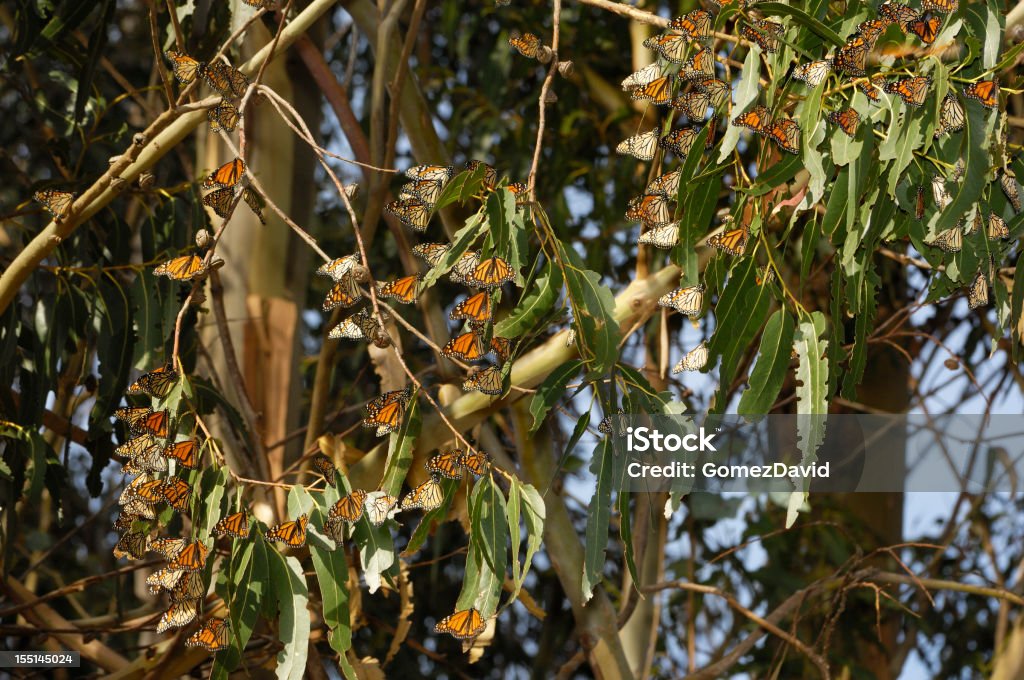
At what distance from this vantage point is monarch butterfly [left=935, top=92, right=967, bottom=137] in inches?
41.4

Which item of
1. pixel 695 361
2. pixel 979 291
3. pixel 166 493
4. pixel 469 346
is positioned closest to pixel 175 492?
pixel 166 493

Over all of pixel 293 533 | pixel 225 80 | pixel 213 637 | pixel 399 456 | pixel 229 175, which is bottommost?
pixel 213 637

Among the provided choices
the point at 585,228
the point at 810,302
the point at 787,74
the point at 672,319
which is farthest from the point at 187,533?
the point at 810,302

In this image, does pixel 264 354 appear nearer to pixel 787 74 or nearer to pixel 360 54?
pixel 787 74

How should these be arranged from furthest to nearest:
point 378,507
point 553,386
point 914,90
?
point 553,386 < point 378,507 < point 914,90

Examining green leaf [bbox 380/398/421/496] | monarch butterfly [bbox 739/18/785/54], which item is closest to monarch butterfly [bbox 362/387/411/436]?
green leaf [bbox 380/398/421/496]

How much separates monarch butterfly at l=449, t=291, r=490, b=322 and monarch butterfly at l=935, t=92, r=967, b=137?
451 mm

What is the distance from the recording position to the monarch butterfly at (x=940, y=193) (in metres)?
1.11

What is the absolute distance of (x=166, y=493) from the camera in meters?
1.13

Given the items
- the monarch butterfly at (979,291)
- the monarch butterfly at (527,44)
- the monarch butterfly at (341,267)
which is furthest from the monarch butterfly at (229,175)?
the monarch butterfly at (979,291)

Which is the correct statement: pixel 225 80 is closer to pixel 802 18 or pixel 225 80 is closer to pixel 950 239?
pixel 802 18

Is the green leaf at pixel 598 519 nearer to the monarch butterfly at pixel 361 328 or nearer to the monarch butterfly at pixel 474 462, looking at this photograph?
the monarch butterfly at pixel 474 462

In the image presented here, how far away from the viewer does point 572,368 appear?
1.27 meters

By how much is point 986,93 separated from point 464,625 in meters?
0.71
